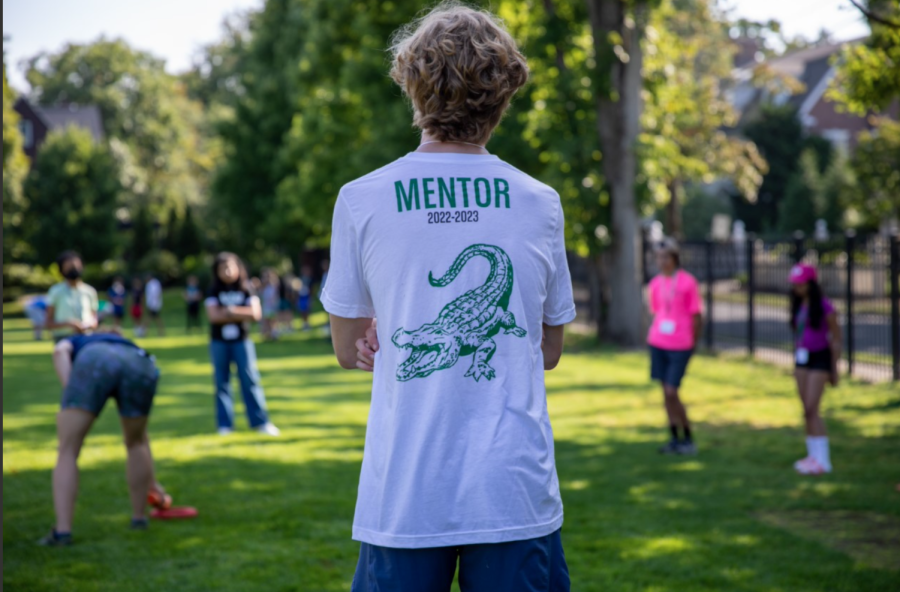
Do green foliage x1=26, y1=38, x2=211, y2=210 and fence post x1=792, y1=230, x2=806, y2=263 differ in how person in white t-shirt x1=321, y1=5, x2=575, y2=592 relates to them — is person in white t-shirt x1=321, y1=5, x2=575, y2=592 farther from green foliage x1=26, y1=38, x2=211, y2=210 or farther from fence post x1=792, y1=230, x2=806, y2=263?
green foliage x1=26, y1=38, x2=211, y2=210

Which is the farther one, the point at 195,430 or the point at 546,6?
the point at 546,6

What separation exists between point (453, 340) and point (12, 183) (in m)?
49.2

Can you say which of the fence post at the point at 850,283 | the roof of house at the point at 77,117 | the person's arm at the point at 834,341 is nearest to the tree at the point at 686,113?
the fence post at the point at 850,283

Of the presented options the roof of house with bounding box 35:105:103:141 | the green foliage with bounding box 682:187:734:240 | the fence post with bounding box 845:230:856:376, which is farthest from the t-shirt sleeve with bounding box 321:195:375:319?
the roof of house with bounding box 35:105:103:141

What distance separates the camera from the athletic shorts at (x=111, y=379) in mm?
6547

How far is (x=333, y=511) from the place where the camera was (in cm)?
774

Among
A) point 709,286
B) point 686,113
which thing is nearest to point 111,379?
point 709,286

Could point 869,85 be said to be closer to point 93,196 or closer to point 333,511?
point 333,511

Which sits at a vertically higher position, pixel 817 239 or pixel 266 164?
pixel 266 164

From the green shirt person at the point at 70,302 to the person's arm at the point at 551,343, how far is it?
7.40 metres

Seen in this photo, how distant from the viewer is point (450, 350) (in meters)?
2.30

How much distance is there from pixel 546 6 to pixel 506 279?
21299 mm

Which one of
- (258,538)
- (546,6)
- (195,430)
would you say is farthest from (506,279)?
(546,6)

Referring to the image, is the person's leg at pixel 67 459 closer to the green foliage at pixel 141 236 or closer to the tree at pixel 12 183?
the tree at pixel 12 183
